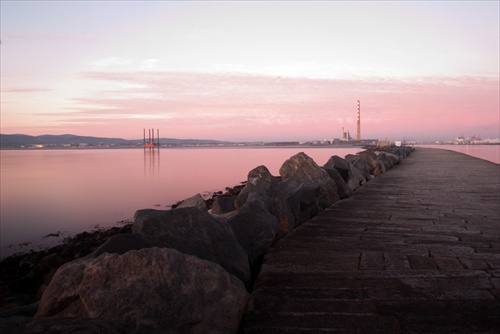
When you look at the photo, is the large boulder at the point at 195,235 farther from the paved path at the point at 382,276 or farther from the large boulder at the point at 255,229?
the large boulder at the point at 255,229

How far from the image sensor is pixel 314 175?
7449 mm

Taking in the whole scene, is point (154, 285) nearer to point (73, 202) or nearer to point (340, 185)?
point (340, 185)

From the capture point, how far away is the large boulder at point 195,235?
122 inches

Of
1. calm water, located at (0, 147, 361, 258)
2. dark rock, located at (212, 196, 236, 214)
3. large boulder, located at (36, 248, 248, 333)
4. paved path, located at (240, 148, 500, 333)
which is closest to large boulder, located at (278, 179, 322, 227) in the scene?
paved path, located at (240, 148, 500, 333)

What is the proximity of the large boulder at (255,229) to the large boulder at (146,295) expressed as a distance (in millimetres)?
1334

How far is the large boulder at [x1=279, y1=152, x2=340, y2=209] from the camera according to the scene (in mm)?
6945

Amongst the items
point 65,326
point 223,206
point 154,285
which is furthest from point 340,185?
point 65,326

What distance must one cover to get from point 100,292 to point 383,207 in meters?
5.26

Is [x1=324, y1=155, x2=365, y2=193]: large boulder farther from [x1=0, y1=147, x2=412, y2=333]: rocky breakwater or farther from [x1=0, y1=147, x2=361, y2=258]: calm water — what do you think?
[x1=0, y1=147, x2=361, y2=258]: calm water

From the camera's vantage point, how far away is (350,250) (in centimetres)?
400

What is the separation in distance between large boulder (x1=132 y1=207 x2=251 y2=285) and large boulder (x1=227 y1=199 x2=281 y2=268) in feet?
1.45

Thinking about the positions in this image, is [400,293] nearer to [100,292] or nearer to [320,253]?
[320,253]

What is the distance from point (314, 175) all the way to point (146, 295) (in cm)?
555

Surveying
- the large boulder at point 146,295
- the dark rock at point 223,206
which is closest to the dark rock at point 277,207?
the dark rock at point 223,206
